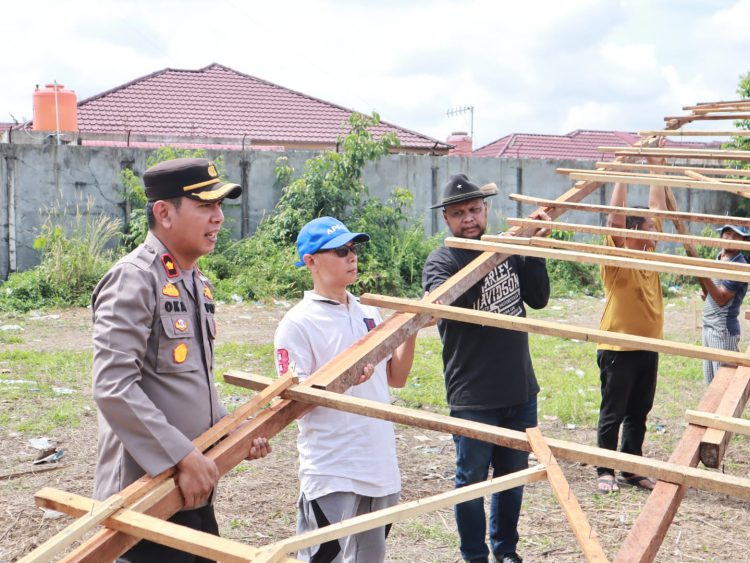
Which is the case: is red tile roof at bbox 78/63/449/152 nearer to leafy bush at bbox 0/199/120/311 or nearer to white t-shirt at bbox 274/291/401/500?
leafy bush at bbox 0/199/120/311

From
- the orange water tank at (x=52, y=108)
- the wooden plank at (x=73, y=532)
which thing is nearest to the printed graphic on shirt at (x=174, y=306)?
the wooden plank at (x=73, y=532)

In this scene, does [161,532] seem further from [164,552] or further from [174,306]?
[174,306]

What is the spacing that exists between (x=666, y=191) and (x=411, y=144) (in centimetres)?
1254

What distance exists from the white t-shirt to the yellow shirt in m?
2.04

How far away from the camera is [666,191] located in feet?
15.5

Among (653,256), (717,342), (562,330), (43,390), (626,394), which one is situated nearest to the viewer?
(562,330)

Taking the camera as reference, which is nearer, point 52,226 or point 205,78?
point 52,226

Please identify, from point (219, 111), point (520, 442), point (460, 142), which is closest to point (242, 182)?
point (219, 111)

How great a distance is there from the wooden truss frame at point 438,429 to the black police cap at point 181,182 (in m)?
0.52

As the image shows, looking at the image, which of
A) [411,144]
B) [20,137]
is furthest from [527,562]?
[411,144]

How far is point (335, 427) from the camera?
8.91ft

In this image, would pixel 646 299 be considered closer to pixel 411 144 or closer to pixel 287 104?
pixel 411 144

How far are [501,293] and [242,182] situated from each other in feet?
27.2

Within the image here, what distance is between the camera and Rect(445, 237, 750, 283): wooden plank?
2727 millimetres
